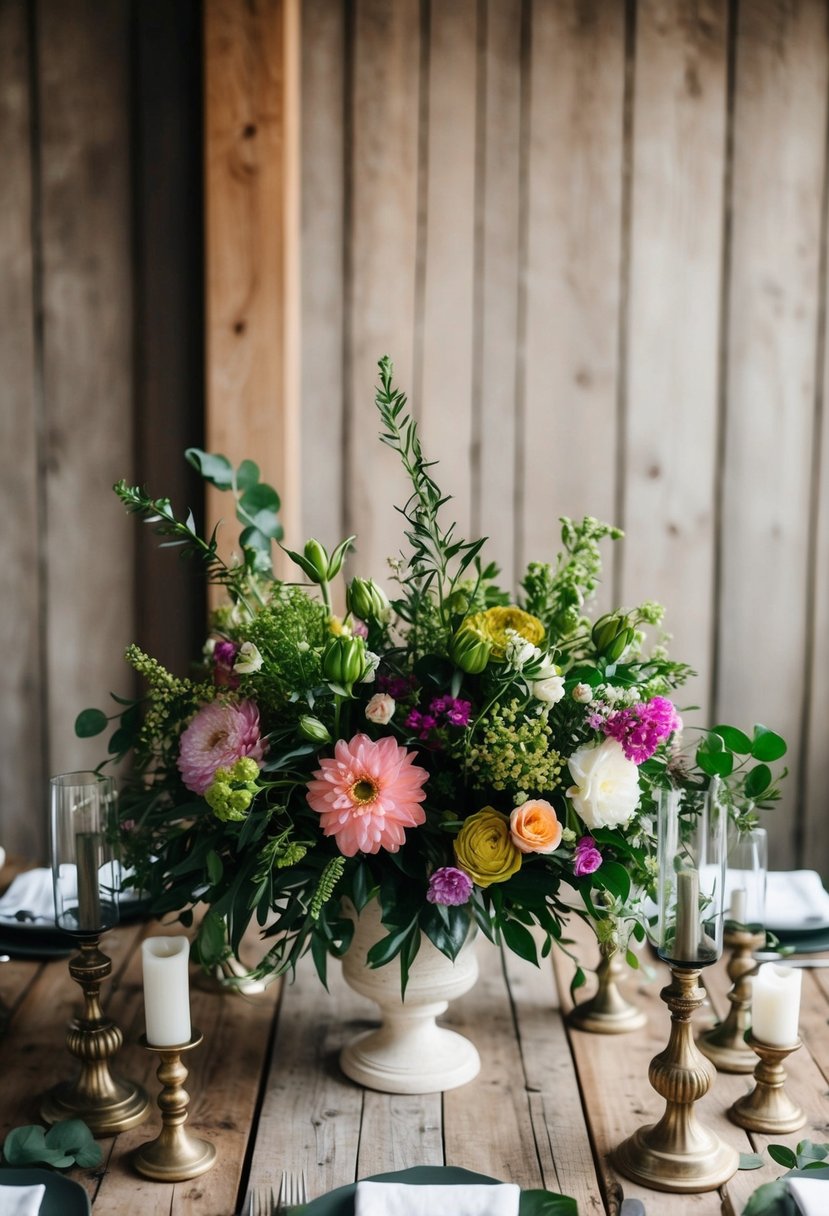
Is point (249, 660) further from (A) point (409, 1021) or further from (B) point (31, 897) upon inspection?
(B) point (31, 897)

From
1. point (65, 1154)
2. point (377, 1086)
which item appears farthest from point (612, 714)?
point (65, 1154)

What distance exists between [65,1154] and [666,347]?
5.57ft

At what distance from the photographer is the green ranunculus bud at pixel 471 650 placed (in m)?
1.11

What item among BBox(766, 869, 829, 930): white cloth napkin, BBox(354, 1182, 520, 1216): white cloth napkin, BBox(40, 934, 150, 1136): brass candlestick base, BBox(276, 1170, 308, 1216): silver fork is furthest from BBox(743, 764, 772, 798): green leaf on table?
BBox(40, 934, 150, 1136): brass candlestick base

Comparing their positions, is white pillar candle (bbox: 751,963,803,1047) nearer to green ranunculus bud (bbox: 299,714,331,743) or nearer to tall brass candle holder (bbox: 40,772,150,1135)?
A: green ranunculus bud (bbox: 299,714,331,743)

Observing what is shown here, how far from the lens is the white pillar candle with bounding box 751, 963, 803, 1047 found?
1.11 meters

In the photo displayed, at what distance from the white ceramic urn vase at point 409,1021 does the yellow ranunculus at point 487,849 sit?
15 centimetres

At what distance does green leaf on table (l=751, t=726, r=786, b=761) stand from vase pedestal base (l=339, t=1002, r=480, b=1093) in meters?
0.45

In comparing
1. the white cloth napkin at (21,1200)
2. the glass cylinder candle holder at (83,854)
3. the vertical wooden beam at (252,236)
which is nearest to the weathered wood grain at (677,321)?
the vertical wooden beam at (252,236)

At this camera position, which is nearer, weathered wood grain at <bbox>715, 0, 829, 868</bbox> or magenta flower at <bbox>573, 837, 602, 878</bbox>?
magenta flower at <bbox>573, 837, 602, 878</bbox>

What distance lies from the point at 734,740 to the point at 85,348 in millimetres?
1508

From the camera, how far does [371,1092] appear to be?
118cm

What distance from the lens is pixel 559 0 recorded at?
2076 millimetres

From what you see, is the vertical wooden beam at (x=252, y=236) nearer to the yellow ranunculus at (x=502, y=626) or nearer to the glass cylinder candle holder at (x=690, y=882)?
the yellow ranunculus at (x=502, y=626)
